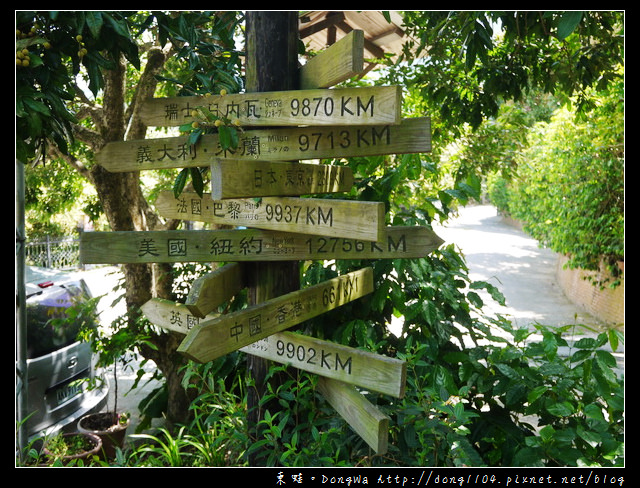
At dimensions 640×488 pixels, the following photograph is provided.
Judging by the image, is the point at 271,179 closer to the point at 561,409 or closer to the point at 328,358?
the point at 328,358

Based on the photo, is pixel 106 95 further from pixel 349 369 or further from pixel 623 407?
pixel 623 407

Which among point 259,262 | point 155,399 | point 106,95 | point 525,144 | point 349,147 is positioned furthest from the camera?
point 525,144

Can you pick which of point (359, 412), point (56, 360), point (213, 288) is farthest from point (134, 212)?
point (359, 412)

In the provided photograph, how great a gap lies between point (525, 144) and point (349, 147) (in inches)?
269

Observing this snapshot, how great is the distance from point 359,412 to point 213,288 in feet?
2.46

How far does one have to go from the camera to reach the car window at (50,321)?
408cm

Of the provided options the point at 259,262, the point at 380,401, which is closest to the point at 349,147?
the point at 259,262

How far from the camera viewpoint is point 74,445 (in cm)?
388

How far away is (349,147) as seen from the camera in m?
2.10

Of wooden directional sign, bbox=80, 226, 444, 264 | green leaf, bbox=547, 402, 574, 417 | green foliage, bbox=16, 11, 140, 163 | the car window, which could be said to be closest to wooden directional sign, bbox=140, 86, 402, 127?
green foliage, bbox=16, 11, 140, 163

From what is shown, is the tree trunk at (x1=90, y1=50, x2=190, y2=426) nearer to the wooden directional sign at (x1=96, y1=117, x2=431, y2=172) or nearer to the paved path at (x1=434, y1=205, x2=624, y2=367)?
the wooden directional sign at (x1=96, y1=117, x2=431, y2=172)

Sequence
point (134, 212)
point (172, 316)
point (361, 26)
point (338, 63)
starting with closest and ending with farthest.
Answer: point (338, 63) → point (172, 316) → point (134, 212) → point (361, 26)

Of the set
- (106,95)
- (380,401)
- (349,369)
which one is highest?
(106,95)

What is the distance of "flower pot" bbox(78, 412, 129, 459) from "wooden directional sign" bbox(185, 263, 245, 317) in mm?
2556
